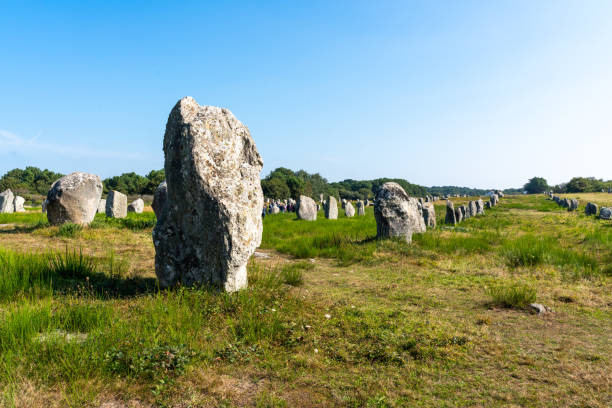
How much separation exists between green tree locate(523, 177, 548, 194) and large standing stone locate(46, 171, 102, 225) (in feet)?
499

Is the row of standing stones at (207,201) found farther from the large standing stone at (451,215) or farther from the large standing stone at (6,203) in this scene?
the large standing stone at (6,203)

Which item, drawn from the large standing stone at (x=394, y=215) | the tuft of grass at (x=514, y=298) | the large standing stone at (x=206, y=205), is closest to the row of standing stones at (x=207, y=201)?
the large standing stone at (x=206, y=205)

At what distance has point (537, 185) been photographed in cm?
13438

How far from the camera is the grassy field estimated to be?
3.12 metres

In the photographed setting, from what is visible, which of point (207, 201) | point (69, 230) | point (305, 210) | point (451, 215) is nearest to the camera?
point (207, 201)

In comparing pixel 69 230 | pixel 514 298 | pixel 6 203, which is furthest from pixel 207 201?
pixel 6 203

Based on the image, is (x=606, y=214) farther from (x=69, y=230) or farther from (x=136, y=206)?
(x=136, y=206)

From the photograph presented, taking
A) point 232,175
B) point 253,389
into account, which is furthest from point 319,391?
point 232,175

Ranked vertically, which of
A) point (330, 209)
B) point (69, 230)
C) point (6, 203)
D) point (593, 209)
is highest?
point (6, 203)

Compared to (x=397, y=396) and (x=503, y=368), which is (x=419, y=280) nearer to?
(x=503, y=368)

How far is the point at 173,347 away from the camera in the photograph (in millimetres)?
3592

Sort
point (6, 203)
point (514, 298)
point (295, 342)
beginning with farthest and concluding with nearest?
point (6, 203) < point (514, 298) < point (295, 342)

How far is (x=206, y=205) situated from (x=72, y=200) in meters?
10.6

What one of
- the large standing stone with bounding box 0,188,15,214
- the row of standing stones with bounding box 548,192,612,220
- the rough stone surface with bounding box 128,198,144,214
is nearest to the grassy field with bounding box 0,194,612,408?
the row of standing stones with bounding box 548,192,612,220
